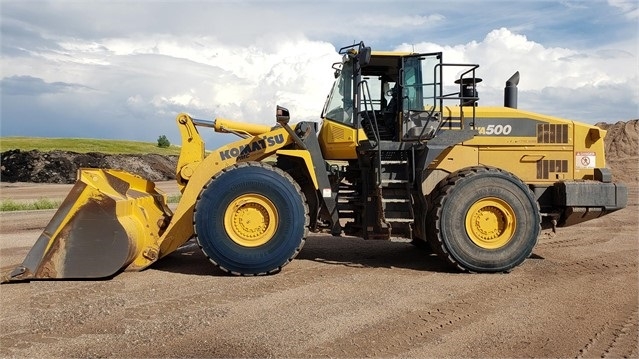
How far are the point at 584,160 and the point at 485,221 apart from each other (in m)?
1.90

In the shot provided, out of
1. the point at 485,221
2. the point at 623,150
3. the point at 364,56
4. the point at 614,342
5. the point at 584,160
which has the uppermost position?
the point at 364,56

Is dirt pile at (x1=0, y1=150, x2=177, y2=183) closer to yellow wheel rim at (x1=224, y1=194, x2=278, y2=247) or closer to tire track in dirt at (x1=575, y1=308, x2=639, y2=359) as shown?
yellow wheel rim at (x1=224, y1=194, x2=278, y2=247)

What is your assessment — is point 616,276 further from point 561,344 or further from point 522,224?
point 561,344

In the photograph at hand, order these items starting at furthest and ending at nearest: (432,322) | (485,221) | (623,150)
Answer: (623,150) < (485,221) < (432,322)

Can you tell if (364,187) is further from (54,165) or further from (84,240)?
(54,165)

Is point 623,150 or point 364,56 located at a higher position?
point 364,56

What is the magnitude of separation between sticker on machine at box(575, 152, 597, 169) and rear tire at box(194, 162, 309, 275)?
400 cm

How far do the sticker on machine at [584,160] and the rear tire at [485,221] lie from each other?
119 centimetres

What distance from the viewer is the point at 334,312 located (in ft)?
18.2

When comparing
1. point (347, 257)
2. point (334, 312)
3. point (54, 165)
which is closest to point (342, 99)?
point (347, 257)

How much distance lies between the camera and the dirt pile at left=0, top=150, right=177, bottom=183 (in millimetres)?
33750

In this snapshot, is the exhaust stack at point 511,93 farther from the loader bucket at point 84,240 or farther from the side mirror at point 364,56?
the loader bucket at point 84,240

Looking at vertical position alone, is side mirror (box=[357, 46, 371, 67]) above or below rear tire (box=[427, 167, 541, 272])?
above

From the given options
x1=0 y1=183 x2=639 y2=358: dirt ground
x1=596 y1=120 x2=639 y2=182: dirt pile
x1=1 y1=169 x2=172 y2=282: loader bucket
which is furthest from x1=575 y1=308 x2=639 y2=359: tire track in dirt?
x1=596 y1=120 x2=639 y2=182: dirt pile
